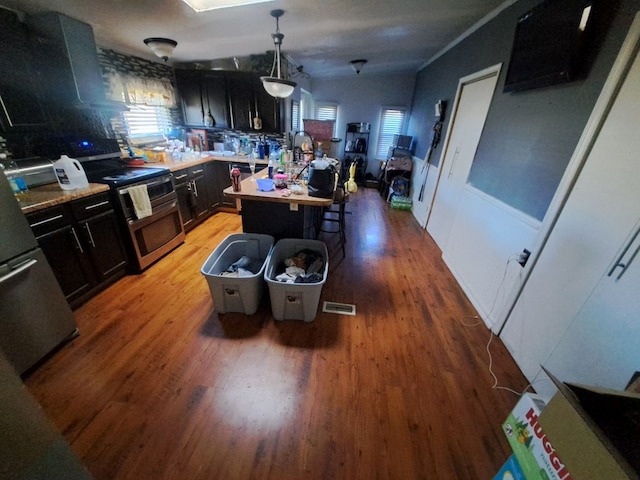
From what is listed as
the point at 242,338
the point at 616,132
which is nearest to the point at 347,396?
the point at 242,338

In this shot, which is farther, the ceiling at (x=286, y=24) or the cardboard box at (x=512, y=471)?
the ceiling at (x=286, y=24)

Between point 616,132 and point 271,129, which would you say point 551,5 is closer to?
point 616,132

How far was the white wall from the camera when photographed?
553 centimetres

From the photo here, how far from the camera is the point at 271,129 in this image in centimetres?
380

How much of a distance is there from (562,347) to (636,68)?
1424 millimetres

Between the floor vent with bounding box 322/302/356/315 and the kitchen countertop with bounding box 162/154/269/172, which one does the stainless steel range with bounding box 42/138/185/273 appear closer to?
the kitchen countertop with bounding box 162/154/269/172

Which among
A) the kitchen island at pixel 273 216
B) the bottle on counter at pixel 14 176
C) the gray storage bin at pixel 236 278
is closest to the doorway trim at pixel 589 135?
the kitchen island at pixel 273 216

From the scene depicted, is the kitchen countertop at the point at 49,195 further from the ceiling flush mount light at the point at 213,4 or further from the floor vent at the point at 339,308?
the floor vent at the point at 339,308

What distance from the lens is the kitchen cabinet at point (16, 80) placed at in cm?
185

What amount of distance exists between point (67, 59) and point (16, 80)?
41 cm

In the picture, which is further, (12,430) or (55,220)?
(55,220)

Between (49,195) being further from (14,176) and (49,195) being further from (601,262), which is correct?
(601,262)

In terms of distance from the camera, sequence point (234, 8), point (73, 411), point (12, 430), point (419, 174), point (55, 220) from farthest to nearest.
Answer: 1. point (419, 174)
2. point (234, 8)
3. point (55, 220)
4. point (73, 411)
5. point (12, 430)

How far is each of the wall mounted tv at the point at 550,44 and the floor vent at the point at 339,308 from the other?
2.08m
